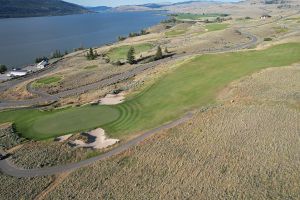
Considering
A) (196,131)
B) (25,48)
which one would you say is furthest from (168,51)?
(25,48)

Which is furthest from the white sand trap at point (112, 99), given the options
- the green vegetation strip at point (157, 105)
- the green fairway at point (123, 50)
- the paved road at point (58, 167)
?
the green fairway at point (123, 50)

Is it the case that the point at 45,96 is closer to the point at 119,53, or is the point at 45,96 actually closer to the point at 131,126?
the point at 131,126

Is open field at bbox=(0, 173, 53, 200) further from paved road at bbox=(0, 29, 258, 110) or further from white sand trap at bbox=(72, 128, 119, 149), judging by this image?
paved road at bbox=(0, 29, 258, 110)

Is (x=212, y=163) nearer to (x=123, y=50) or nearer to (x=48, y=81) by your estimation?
(x=48, y=81)

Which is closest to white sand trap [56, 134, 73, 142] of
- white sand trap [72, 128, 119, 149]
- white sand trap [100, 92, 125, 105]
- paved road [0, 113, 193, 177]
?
white sand trap [72, 128, 119, 149]

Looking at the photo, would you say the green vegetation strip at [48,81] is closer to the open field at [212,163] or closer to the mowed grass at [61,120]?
the mowed grass at [61,120]

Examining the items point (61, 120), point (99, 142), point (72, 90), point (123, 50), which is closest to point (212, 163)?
point (99, 142)
